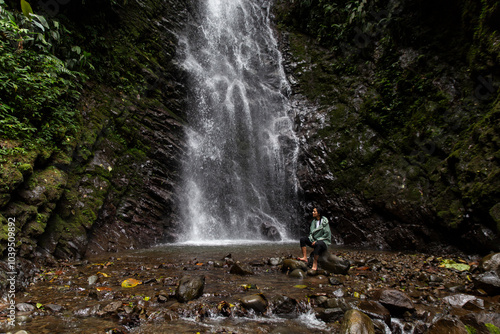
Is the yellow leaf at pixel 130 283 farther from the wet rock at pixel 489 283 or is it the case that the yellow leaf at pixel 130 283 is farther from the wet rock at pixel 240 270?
the wet rock at pixel 489 283

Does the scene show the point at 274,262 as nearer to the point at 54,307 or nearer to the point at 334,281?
the point at 334,281

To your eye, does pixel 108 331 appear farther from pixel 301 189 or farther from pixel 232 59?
pixel 232 59

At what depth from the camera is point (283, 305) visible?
3656 mm

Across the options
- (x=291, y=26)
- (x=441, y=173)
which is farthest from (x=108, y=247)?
(x=291, y=26)

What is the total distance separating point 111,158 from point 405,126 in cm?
1128

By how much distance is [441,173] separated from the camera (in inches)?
322

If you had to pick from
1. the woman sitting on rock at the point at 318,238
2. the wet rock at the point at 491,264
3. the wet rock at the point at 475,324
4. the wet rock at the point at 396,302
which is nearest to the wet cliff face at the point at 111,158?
the woman sitting on rock at the point at 318,238

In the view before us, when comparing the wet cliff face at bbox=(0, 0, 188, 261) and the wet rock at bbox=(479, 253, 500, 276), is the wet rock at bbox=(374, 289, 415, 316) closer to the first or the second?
the wet rock at bbox=(479, 253, 500, 276)

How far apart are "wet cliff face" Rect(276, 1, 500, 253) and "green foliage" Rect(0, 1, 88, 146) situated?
9.72 meters

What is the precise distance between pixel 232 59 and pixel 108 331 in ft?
52.3

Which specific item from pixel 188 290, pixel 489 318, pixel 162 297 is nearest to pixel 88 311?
pixel 162 297

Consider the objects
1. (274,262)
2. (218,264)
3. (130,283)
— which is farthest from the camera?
(274,262)

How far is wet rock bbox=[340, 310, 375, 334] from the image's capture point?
2.90 m

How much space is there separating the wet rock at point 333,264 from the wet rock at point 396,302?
1753mm
